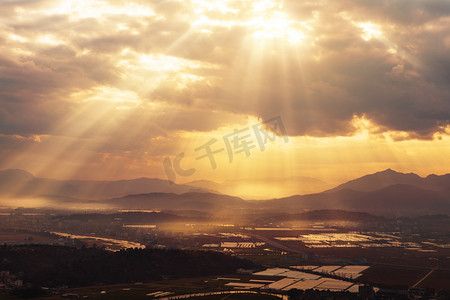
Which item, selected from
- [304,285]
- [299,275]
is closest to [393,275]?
[299,275]

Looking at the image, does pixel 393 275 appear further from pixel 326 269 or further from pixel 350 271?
pixel 326 269

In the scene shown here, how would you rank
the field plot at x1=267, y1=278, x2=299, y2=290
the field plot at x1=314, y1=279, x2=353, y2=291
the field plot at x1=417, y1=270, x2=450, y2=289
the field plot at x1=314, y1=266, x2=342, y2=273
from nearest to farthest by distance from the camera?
1. the field plot at x1=314, y1=279, x2=353, y2=291
2. the field plot at x1=267, y1=278, x2=299, y2=290
3. the field plot at x1=417, y1=270, x2=450, y2=289
4. the field plot at x1=314, y1=266, x2=342, y2=273

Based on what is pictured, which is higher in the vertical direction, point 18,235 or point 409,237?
point 18,235

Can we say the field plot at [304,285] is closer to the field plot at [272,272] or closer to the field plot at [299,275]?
the field plot at [299,275]

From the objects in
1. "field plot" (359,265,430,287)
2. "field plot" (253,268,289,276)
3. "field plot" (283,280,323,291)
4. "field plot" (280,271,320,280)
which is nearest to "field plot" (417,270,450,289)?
"field plot" (359,265,430,287)

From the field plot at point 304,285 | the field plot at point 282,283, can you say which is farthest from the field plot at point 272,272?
the field plot at point 304,285

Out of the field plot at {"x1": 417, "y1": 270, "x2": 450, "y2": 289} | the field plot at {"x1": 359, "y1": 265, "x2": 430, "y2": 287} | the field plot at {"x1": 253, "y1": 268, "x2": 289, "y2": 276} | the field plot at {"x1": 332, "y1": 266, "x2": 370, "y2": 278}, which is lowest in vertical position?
the field plot at {"x1": 417, "y1": 270, "x2": 450, "y2": 289}

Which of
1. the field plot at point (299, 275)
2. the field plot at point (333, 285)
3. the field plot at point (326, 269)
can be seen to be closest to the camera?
the field plot at point (333, 285)

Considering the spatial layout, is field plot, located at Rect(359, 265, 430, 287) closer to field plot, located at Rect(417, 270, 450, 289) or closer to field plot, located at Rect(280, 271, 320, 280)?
field plot, located at Rect(417, 270, 450, 289)

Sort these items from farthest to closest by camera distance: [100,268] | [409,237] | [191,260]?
[409,237]
[191,260]
[100,268]

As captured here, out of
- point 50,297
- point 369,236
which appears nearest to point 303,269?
point 50,297

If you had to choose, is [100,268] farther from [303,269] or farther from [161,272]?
[303,269]
